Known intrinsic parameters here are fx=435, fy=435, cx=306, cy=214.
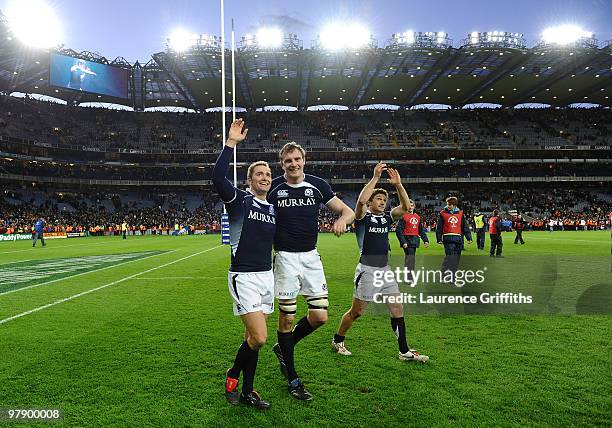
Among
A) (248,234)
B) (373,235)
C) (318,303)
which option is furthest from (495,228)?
(248,234)

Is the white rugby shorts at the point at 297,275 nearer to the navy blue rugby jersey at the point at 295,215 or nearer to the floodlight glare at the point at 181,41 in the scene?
the navy blue rugby jersey at the point at 295,215

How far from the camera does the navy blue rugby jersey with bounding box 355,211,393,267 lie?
5.52 m

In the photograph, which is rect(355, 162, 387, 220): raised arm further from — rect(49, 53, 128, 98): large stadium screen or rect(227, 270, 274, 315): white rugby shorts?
rect(49, 53, 128, 98): large stadium screen

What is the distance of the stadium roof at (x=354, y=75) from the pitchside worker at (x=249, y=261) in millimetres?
42412

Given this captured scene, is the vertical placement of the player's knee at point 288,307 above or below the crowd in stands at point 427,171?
below

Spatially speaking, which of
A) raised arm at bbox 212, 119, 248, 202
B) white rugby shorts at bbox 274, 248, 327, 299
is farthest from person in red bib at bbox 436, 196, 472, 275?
raised arm at bbox 212, 119, 248, 202

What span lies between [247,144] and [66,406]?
57.6 meters

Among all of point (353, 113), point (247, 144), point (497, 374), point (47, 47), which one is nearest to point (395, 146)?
point (353, 113)

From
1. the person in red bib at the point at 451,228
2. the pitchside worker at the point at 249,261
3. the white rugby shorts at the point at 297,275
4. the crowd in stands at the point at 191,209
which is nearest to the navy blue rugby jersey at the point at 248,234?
the pitchside worker at the point at 249,261

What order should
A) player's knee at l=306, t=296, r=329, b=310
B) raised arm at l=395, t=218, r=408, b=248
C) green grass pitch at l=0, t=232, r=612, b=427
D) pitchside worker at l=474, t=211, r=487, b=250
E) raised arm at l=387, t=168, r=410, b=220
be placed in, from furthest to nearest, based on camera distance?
1. pitchside worker at l=474, t=211, r=487, b=250
2. raised arm at l=395, t=218, r=408, b=248
3. raised arm at l=387, t=168, r=410, b=220
4. player's knee at l=306, t=296, r=329, b=310
5. green grass pitch at l=0, t=232, r=612, b=427

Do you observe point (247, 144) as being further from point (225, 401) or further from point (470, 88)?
point (225, 401)

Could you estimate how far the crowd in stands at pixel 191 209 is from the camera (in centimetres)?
4694

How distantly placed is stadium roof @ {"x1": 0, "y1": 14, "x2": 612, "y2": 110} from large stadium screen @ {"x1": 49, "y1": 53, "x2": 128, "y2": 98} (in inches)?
36.0

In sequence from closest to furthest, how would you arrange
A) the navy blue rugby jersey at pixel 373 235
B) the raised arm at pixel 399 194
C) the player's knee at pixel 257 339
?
the player's knee at pixel 257 339 < the raised arm at pixel 399 194 < the navy blue rugby jersey at pixel 373 235
